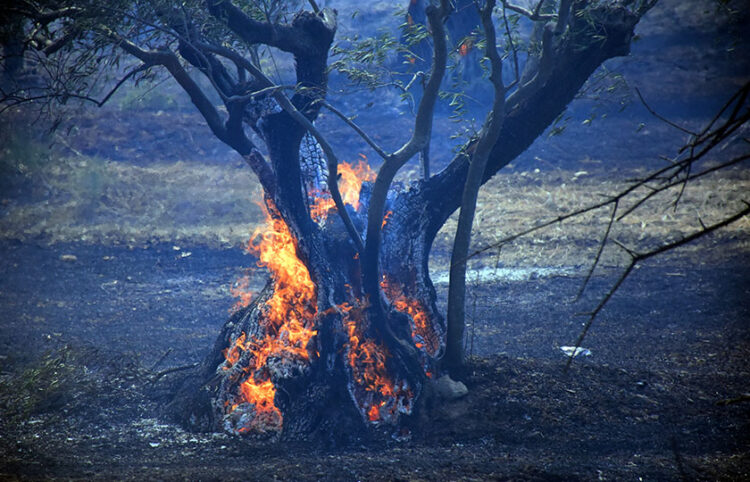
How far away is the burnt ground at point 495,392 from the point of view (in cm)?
504

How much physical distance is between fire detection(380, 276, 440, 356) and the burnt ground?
0.63 meters

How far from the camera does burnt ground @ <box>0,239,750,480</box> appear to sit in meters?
5.04

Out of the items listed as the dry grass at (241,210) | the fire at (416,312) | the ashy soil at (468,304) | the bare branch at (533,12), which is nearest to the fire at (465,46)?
the bare branch at (533,12)

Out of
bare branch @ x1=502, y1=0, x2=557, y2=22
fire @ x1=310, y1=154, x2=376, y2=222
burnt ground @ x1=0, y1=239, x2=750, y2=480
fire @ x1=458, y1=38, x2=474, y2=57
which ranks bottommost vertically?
burnt ground @ x1=0, y1=239, x2=750, y2=480

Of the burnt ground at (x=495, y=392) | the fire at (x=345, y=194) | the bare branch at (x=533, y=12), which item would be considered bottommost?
the burnt ground at (x=495, y=392)

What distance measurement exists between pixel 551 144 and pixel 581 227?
7426 mm

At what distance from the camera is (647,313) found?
927cm

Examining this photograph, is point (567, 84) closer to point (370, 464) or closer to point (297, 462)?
point (370, 464)

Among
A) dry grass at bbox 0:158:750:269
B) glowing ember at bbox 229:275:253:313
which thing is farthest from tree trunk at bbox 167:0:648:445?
dry grass at bbox 0:158:750:269

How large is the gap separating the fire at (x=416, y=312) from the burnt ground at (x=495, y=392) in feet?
2.06

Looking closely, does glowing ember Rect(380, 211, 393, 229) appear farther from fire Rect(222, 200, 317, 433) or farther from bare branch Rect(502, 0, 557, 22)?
bare branch Rect(502, 0, 557, 22)

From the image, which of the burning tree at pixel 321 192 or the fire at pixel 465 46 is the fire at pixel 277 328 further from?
the fire at pixel 465 46

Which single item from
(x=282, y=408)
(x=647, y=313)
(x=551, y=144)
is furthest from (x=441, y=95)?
(x=551, y=144)

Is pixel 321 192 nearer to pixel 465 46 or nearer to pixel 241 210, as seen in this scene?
pixel 465 46
